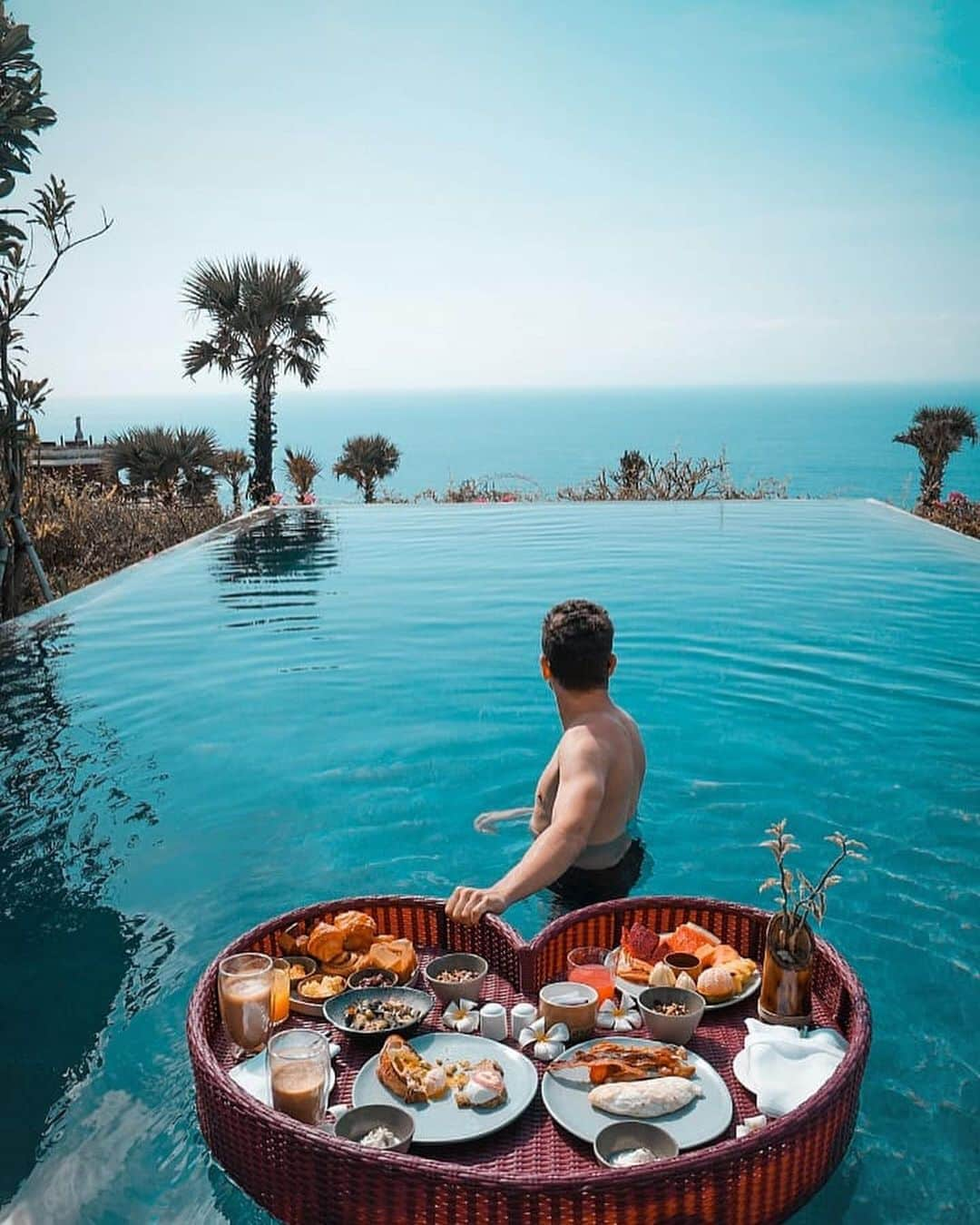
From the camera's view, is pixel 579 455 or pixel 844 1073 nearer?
pixel 844 1073

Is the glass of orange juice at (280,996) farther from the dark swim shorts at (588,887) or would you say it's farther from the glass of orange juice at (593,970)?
the dark swim shorts at (588,887)

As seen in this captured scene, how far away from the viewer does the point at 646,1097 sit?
215 cm

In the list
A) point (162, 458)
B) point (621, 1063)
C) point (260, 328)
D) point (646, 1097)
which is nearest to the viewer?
point (646, 1097)

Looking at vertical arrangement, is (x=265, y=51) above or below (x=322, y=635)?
above

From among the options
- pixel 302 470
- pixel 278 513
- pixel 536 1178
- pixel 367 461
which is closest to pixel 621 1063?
pixel 536 1178

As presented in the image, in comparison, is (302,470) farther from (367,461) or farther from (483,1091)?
(483,1091)

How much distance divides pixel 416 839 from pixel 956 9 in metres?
19.4

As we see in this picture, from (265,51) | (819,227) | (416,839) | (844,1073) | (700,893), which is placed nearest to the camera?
(844,1073)

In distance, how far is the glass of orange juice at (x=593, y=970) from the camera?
2572 millimetres

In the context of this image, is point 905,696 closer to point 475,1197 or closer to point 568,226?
point 475,1197

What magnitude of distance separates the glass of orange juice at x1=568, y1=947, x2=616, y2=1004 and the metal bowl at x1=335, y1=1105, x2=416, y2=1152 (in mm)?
645

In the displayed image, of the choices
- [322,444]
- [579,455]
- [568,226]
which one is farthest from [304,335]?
[322,444]

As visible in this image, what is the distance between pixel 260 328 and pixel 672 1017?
17.8m

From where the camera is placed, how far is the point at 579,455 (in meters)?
132
